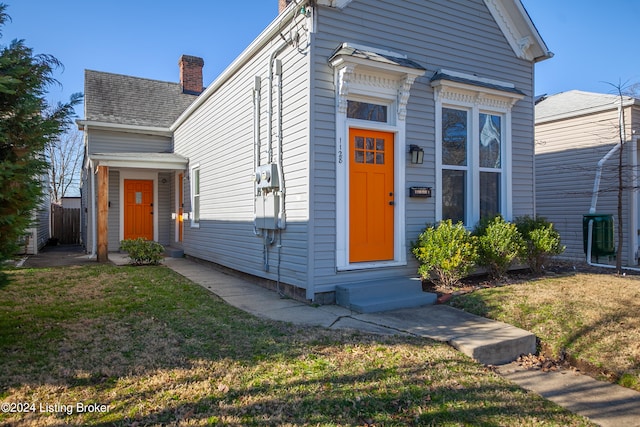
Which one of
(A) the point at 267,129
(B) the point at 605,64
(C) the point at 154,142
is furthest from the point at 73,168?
(B) the point at 605,64

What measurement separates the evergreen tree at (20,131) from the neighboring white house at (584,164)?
11.1 metres

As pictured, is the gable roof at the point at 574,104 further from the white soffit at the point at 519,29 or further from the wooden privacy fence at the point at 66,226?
the wooden privacy fence at the point at 66,226

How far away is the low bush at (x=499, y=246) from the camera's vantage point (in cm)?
650

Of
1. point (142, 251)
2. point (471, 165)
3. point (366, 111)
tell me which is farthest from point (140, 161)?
point (471, 165)

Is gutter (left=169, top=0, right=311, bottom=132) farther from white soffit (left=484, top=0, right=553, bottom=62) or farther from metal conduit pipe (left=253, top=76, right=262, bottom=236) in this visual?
white soffit (left=484, top=0, right=553, bottom=62)

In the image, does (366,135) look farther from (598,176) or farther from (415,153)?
(598,176)

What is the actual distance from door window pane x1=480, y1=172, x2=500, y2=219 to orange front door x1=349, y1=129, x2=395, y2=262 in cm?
206

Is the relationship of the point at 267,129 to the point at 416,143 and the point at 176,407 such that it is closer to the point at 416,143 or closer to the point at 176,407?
the point at 416,143

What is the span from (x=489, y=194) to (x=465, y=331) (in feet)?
12.1

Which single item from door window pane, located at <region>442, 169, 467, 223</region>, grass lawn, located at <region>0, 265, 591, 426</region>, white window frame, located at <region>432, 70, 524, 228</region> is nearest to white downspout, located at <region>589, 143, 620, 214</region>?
white window frame, located at <region>432, 70, 524, 228</region>

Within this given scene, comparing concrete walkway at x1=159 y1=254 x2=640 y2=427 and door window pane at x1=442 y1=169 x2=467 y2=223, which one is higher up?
door window pane at x1=442 y1=169 x2=467 y2=223

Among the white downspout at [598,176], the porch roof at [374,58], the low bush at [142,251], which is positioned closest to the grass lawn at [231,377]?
the porch roof at [374,58]

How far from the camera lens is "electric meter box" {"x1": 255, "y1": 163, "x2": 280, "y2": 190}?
6.45 meters

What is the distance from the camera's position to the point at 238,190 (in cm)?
830
